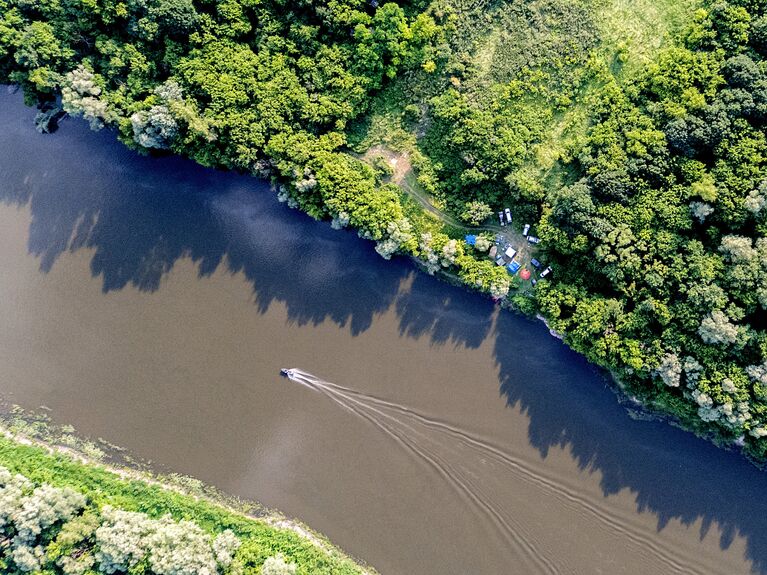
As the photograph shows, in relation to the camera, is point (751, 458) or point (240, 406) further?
point (240, 406)

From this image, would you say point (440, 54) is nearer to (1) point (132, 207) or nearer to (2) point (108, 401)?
(1) point (132, 207)

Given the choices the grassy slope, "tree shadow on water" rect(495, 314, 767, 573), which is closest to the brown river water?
"tree shadow on water" rect(495, 314, 767, 573)

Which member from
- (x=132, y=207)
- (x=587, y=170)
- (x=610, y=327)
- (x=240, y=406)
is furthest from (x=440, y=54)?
(x=240, y=406)

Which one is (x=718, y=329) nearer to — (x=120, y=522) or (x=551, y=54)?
(x=551, y=54)

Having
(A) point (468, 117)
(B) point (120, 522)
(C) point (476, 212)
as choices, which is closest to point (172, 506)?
Result: (B) point (120, 522)

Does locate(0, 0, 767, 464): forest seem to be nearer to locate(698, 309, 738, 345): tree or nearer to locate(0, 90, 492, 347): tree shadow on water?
locate(698, 309, 738, 345): tree

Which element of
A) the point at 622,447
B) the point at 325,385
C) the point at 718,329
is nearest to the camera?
the point at 718,329

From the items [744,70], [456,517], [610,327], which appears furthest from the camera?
[456,517]
